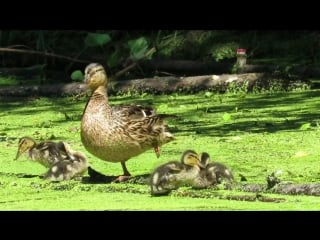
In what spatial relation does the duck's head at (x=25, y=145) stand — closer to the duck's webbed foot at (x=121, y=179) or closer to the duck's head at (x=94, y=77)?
the duck's head at (x=94, y=77)

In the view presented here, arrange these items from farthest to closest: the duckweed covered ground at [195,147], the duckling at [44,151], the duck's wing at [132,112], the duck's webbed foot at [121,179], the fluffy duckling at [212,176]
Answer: the duckling at [44,151] → the duck's wing at [132,112] → the duck's webbed foot at [121,179] → the fluffy duckling at [212,176] → the duckweed covered ground at [195,147]

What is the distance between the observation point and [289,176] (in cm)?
698

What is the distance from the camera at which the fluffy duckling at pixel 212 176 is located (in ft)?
21.7

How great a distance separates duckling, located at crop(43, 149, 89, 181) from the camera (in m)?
7.19

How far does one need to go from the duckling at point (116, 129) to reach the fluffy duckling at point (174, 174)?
18.4 inches

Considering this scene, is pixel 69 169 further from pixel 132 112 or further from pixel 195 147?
pixel 195 147

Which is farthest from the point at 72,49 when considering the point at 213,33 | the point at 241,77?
the point at 241,77

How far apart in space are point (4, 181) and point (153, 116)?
103cm

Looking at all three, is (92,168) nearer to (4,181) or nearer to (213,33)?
(4,181)

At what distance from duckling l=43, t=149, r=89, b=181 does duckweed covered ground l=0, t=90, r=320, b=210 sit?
0.07 m

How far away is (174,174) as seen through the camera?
6547 mm

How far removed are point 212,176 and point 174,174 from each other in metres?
0.23

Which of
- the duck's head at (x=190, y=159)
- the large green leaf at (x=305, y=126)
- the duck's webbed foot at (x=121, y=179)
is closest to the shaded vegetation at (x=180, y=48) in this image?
the large green leaf at (x=305, y=126)

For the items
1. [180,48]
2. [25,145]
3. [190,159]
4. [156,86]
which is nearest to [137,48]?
[190,159]
